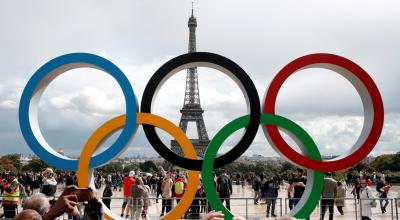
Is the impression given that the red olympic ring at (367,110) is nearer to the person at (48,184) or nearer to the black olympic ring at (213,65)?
the black olympic ring at (213,65)

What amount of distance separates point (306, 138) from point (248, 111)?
5.98 feet

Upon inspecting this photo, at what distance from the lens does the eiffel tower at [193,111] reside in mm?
59769

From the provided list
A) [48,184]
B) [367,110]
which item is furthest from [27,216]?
[367,110]

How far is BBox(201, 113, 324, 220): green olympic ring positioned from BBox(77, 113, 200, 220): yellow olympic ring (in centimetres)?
41

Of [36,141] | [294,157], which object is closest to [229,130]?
[294,157]

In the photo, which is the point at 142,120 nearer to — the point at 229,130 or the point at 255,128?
the point at 229,130

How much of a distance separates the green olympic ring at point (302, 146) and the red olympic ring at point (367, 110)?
0.71 ft

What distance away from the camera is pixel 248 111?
38.7 ft

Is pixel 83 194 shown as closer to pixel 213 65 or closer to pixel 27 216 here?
pixel 27 216

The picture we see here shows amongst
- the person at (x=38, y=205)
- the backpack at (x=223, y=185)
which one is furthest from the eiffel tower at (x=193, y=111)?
the person at (x=38, y=205)

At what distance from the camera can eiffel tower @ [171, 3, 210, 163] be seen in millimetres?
59769

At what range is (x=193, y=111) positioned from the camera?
61750 mm

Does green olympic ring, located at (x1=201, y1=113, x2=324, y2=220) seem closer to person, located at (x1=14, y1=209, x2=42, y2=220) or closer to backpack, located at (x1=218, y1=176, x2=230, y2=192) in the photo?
backpack, located at (x1=218, y1=176, x2=230, y2=192)

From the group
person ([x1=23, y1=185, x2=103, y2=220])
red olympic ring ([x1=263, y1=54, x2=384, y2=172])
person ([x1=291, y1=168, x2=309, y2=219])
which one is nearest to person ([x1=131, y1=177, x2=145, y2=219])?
red olympic ring ([x1=263, y1=54, x2=384, y2=172])
